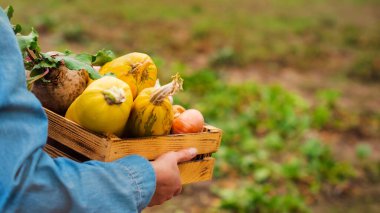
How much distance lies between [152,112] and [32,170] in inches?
18.3

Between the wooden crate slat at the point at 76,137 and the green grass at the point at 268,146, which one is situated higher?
the wooden crate slat at the point at 76,137

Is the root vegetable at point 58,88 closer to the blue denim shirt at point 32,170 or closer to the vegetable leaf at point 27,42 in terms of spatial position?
the vegetable leaf at point 27,42

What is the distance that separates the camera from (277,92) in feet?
22.7

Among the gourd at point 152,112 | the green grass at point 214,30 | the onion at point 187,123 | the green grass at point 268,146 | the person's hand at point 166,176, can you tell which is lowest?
the green grass at point 268,146

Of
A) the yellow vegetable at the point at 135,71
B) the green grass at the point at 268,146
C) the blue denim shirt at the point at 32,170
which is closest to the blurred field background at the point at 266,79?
the green grass at the point at 268,146

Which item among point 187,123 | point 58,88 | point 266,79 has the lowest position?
point 266,79

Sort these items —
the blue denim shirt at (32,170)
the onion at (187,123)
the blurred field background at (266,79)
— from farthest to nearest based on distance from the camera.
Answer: the blurred field background at (266,79)
the onion at (187,123)
the blue denim shirt at (32,170)

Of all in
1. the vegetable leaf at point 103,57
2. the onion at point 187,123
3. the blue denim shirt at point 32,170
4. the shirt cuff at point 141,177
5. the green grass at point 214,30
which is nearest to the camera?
the blue denim shirt at point 32,170

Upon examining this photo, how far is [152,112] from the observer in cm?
176

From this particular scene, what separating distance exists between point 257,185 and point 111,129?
11.5 ft

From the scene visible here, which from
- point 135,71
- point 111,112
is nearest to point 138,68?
point 135,71

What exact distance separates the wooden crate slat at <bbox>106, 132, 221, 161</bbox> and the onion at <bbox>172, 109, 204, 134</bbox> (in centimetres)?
3

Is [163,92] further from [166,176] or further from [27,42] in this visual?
[27,42]

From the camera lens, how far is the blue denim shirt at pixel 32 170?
4.56 feet
